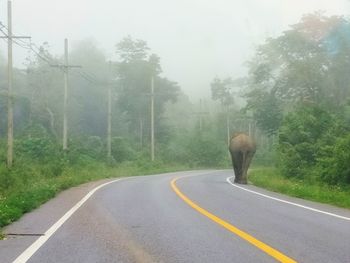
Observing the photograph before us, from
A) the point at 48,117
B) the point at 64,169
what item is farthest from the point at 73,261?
the point at 48,117

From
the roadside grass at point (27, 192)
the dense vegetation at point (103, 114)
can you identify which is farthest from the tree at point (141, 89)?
the roadside grass at point (27, 192)

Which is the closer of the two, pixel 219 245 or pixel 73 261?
pixel 73 261

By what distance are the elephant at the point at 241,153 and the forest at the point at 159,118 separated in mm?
2210

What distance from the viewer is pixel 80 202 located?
50.6ft

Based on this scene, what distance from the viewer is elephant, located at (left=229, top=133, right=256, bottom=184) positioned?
1081 inches

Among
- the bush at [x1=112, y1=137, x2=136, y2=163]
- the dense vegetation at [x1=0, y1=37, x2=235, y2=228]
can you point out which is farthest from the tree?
the bush at [x1=112, y1=137, x2=136, y2=163]

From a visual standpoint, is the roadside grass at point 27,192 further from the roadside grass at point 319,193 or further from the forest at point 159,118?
the roadside grass at point 319,193

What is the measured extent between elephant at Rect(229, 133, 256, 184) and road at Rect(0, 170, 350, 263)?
41.6ft

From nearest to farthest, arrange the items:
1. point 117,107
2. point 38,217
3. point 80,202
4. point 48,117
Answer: point 38,217 < point 80,202 < point 48,117 < point 117,107

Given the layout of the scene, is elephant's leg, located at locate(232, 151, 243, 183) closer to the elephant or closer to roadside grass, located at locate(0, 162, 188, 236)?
the elephant

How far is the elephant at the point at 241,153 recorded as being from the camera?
90.1 ft

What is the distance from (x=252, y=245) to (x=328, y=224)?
3.23 metres

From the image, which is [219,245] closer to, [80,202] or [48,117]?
[80,202]

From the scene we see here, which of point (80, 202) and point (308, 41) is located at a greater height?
point (308, 41)
